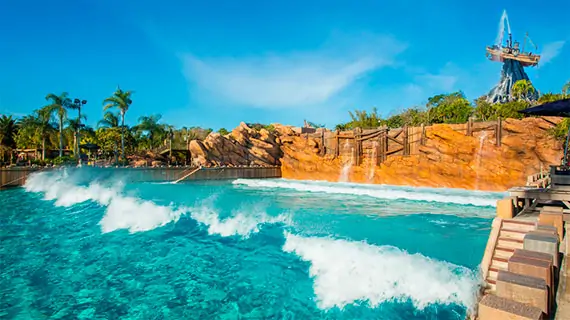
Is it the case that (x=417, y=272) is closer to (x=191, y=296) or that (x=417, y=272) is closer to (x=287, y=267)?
(x=287, y=267)

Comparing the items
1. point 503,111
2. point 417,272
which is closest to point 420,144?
point 503,111

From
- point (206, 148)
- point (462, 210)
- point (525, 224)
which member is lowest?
point (462, 210)

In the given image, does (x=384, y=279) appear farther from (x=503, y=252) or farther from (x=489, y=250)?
(x=503, y=252)

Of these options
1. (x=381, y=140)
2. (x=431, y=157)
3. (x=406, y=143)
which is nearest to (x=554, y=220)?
(x=431, y=157)

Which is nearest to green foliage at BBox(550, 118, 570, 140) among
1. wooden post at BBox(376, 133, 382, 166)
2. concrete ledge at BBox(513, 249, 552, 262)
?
wooden post at BBox(376, 133, 382, 166)

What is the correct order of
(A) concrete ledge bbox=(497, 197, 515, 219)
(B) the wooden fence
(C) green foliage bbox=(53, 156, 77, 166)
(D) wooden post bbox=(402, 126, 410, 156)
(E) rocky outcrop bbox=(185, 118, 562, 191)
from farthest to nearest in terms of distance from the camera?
(C) green foliage bbox=(53, 156, 77, 166)
(D) wooden post bbox=(402, 126, 410, 156)
(B) the wooden fence
(E) rocky outcrop bbox=(185, 118, 562, 191)
(A) concrete ledge bbox=(497, 197, 515, 219)

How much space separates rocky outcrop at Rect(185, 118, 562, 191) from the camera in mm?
22328

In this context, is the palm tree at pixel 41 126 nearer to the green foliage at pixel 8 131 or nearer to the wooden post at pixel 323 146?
the green foliage at pixel 8 131

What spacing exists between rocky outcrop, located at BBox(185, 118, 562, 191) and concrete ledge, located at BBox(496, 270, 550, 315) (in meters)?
23.8

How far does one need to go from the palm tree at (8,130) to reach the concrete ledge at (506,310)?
5040 centimetres

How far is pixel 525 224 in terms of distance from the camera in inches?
213

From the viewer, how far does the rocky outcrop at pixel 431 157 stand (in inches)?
879

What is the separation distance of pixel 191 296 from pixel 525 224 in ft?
19.3

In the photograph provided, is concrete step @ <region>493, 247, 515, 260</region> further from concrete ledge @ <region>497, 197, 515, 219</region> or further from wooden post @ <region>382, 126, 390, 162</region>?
wooden post @ <region>382, 126, 390, 162</region>
